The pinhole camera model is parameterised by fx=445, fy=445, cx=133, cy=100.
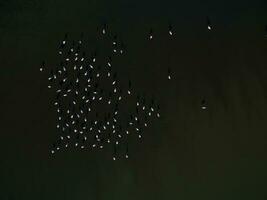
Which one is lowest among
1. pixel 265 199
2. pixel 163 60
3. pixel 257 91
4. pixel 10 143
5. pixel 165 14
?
pixel 265 199

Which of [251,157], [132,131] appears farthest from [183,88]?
[251,157]

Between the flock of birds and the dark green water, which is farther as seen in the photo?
the flock of birds

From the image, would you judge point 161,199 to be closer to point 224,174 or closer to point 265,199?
point 224,174

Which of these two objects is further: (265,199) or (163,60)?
(163,60)

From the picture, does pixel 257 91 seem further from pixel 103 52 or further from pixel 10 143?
pixel 10 143

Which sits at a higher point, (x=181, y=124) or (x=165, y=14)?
(x=165, y=14)

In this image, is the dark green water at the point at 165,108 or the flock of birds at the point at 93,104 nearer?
the dark green water at the point at 165,108
